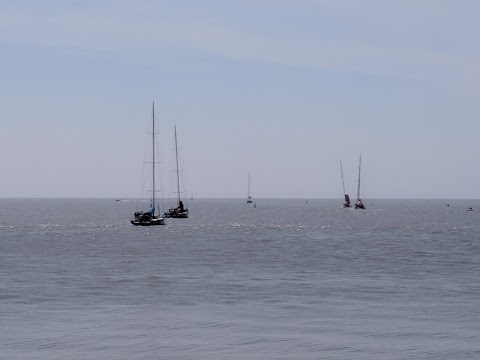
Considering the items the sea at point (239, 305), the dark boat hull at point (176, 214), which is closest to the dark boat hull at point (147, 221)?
the dark boat hull at point (176, 214)

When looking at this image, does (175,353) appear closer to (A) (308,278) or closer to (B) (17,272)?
(A) (308,278)

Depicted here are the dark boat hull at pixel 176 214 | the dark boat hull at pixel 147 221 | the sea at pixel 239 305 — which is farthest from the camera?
the dark boat hull at pixel 176 214

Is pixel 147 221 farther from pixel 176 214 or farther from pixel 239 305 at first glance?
pixel 239 305

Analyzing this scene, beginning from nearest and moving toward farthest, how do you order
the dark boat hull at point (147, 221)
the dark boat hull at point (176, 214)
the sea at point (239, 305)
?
the sea at point (239, 305), the dark boat hull at point (147, 221), the dark boat hull at point (176, 214)

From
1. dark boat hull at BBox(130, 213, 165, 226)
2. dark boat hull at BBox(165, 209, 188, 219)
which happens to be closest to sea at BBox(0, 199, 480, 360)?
dark boat hull at BBox(130, 213, 165, 226)

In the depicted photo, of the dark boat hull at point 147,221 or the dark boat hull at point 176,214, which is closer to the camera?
the dark boat hull at point 147,221

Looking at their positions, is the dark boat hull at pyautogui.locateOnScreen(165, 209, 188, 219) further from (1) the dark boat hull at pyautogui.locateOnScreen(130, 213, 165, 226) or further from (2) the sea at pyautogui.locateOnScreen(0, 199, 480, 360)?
(2) the sea at pyautogui.locateOnScreen(0, 199, 480, 360)

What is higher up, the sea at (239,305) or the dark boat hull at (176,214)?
the dark boat hull at (176,214)

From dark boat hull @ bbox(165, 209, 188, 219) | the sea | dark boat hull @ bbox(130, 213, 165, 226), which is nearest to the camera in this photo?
the sea

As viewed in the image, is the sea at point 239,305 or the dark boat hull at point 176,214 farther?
the dark boat hull at point 176,214

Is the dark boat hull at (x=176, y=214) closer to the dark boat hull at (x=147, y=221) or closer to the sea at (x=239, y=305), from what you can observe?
the dark boat hull at (x=147, y=221)

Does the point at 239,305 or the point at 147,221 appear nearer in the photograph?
the point at 239,305

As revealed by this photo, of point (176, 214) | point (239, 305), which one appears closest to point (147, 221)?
point (176, 214)

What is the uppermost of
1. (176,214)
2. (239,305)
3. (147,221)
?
(176,214)
